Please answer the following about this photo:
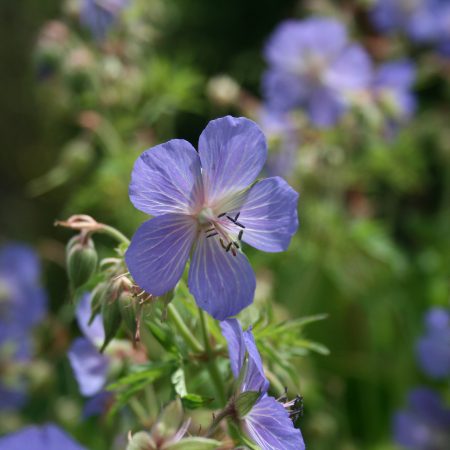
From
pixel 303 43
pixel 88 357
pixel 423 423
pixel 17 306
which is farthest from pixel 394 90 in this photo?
pixel 88 357

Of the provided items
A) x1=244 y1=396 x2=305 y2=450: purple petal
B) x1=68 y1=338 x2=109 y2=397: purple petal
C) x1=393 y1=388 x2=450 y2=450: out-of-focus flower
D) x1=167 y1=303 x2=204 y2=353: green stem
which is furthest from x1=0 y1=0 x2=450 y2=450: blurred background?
x1=244 y1=396 x2=305 y2=450: purple petal

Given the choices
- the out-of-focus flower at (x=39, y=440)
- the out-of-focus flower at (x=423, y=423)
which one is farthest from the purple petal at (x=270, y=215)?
the out-of-focus flower at (x=423, y=423)

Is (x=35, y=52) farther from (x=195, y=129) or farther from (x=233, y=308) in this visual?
(x=195, y=129)

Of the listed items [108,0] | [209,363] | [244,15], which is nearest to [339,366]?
[108,0]

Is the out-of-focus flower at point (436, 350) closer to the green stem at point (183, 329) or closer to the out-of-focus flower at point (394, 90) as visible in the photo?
the out-of-focus flower at point (394, 90)

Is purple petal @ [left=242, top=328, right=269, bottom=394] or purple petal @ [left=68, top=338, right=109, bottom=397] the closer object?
purple petal @ [left=242, top=328, right=269, bottom=394]

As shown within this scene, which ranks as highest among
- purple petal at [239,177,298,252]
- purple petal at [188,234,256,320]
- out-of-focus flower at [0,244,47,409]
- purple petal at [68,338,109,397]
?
purple petal at [239,177,298,252]

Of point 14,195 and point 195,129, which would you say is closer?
point 195,129

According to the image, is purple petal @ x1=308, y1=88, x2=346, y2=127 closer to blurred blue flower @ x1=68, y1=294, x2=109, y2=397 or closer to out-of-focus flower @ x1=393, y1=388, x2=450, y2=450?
out-of-focus flower @ x1=393, y1=388, x2=450, y2=450
